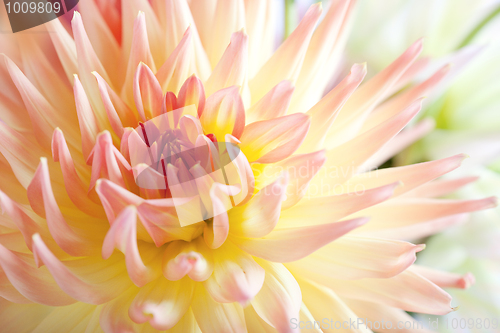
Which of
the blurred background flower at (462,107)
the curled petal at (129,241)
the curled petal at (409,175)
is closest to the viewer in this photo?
the curled petal at (129,241)

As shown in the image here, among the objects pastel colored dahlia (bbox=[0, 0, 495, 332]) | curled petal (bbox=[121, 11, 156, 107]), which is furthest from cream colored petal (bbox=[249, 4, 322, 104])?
curled petal (bbox=[121, 11, 156, 107])

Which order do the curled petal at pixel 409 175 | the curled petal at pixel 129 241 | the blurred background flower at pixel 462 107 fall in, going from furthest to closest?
the blurred background flower at pixel 462 107
the curled petal at pixel 409 175
the curled petal at pixel 129 241

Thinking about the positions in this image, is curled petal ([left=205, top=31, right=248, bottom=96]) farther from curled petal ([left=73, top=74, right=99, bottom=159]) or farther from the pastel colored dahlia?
curled petal ([left=73, top=74, right=99, bottom=159])

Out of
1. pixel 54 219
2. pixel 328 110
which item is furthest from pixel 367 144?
pixel 54 219

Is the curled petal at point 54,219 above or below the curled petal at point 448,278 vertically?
above

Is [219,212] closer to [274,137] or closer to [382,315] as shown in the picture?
[274,137]

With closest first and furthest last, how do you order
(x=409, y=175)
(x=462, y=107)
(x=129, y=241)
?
(x=129, y=241) < (x=409, y=175) < (x=462, y=107)

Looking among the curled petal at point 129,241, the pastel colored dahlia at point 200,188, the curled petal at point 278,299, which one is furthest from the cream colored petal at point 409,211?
the curled petal at point 129,241

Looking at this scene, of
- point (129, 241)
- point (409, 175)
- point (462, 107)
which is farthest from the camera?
point (462, 107)

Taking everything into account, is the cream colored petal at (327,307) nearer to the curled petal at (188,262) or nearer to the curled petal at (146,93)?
the curled petal at (188,262)
